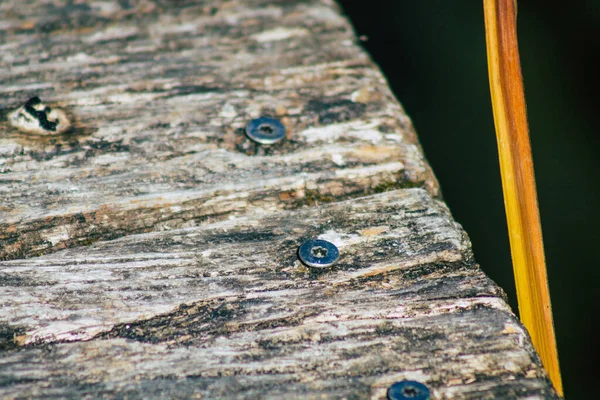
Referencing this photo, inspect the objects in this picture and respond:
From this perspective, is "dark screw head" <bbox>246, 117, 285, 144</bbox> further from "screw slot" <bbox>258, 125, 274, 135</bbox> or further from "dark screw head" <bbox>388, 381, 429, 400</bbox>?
"dark screw head" <bbox>388, 381, 429, 400</bbox>

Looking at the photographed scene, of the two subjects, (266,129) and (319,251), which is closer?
(319,251)

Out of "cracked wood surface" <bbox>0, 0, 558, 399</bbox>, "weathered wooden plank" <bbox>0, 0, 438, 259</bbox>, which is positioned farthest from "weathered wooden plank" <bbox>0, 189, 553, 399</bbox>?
"weathered wooden plank" <bbox>0, 0, 438, 259</bbox>

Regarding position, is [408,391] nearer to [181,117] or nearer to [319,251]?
[319,251]

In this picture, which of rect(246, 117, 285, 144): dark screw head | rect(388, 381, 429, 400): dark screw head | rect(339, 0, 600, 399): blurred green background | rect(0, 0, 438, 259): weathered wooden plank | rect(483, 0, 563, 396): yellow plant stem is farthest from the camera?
rect(339, 0, 600, 399): blurred green background

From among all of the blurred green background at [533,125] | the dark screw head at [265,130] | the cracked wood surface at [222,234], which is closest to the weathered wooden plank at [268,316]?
the cracked wood surface at [222,234]

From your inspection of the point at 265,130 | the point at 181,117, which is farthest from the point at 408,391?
the point at 181,117

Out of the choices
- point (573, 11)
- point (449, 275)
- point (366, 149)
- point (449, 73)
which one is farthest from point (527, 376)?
point (449, 73)

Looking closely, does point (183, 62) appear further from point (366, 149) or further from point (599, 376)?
point (599, 376)

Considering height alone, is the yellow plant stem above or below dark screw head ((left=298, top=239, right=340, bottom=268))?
above
